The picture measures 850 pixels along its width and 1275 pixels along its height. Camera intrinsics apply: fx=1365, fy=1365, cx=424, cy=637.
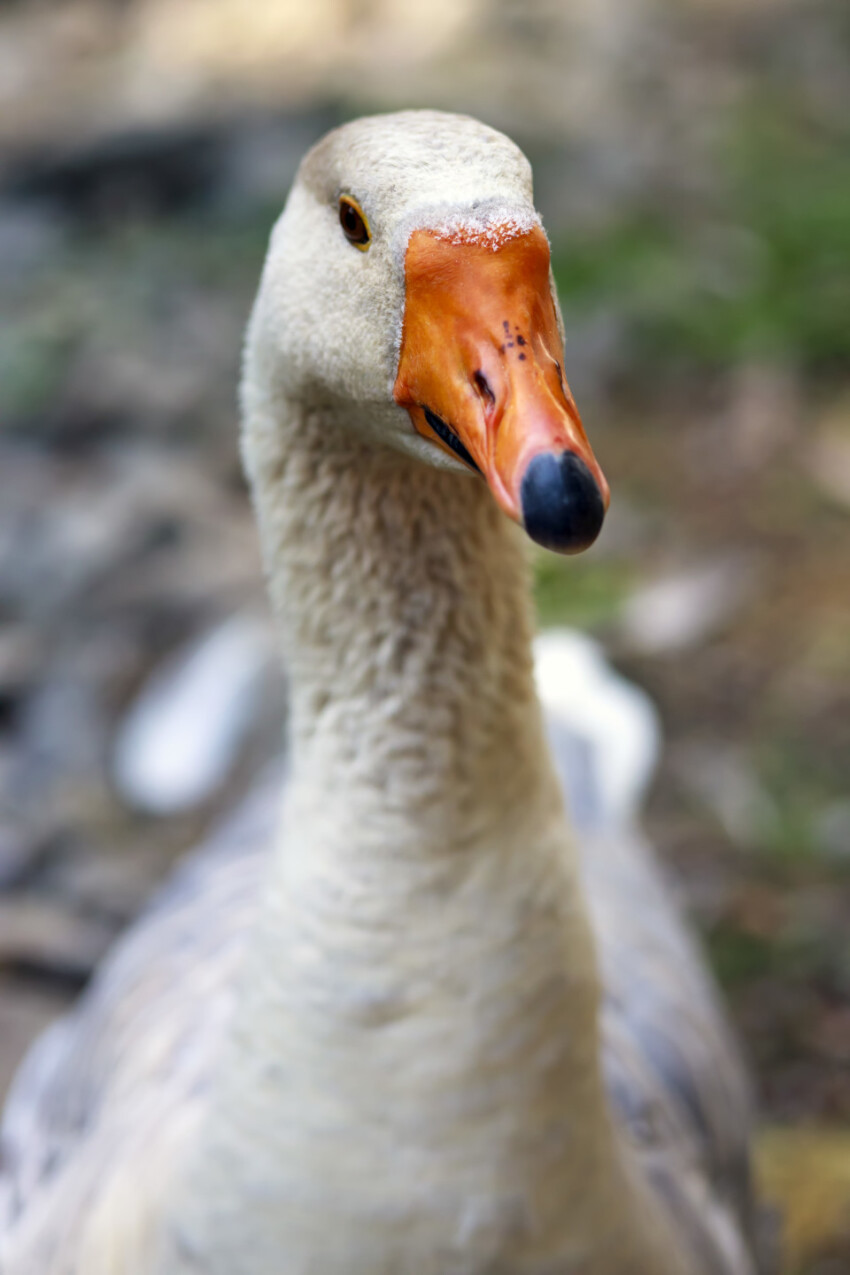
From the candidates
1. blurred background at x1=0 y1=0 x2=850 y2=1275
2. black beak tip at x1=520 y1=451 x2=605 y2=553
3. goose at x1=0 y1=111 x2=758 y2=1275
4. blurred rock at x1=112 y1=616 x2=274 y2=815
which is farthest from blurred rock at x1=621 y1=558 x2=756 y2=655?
black beak tip at x1=520 y1=451 x2=605 y2=553

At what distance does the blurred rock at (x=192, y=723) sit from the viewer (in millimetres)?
3629

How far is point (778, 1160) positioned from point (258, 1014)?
1644 millimetres

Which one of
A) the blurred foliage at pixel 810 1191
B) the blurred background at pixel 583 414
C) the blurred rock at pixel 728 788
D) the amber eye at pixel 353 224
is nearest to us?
the amber eye at pixel 353 224

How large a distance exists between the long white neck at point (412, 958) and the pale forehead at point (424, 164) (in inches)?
10.7

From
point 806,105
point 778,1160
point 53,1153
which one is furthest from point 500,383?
point 806,105

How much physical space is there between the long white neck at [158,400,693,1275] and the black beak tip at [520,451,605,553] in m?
0.45

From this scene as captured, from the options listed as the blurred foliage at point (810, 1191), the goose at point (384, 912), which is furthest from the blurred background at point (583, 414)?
the goose at point (384, 912)

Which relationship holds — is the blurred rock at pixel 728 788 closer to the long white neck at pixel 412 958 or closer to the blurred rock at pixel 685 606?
the blurred rock at pixel 685 606

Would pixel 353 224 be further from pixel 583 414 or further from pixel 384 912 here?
pixel 583 414

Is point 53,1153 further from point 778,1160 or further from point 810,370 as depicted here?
point 810,370

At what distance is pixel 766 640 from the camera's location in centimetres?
418

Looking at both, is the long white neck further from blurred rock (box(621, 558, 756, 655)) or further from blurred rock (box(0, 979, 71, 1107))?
blurred rock (box(621, 558, 756, 655))

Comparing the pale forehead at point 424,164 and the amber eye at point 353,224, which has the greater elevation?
the pale forehead at point 424,164

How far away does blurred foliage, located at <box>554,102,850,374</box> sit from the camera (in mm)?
5324
